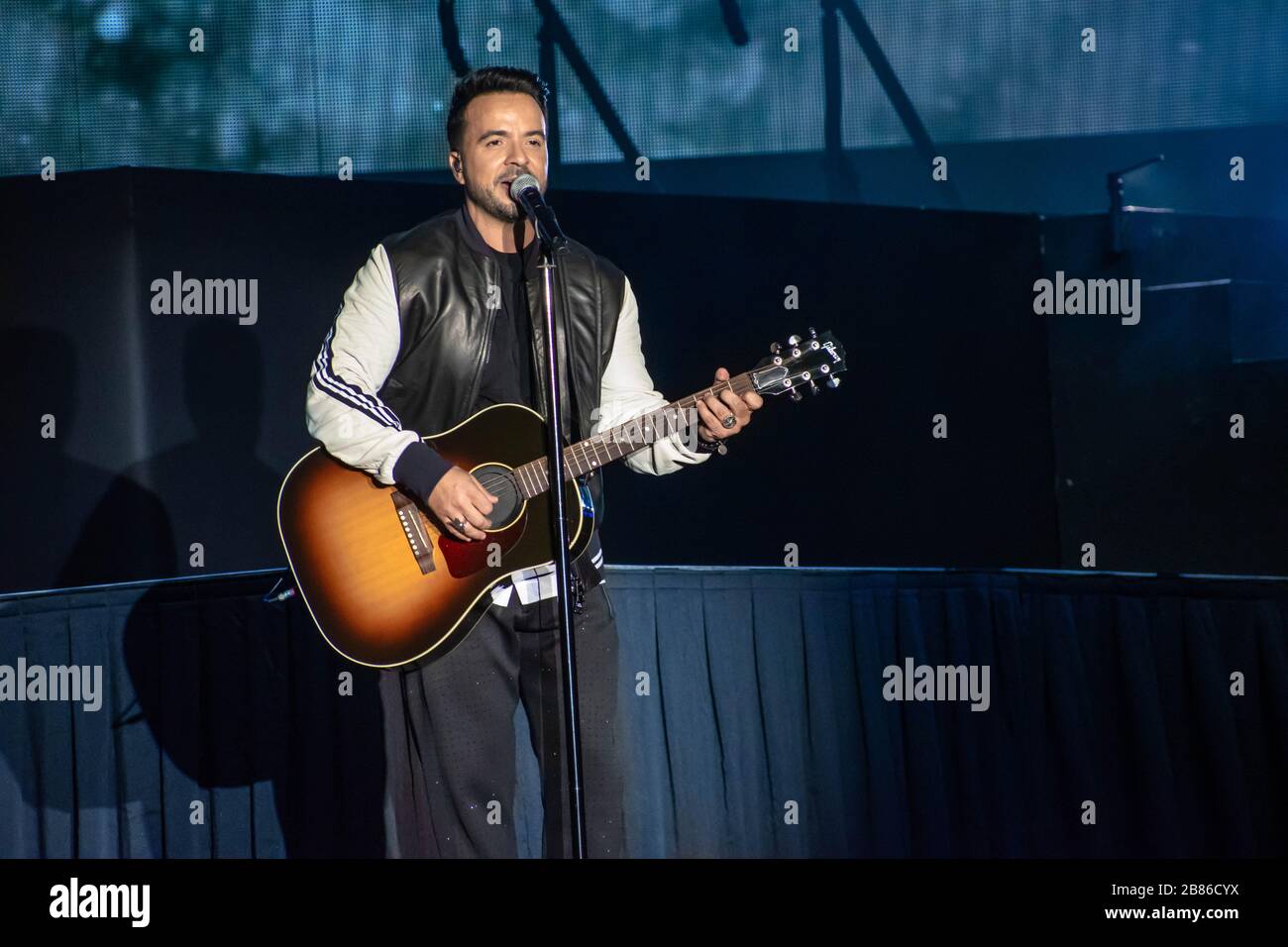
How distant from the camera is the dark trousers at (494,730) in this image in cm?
273

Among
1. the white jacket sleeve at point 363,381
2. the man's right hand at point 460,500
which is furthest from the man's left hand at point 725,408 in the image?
the white jacket sleeve at point 363,381

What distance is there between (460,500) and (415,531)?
213mm

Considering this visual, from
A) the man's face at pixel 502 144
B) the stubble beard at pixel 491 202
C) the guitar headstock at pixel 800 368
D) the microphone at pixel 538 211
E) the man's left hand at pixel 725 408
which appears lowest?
the man's left hand at pixel 725 408

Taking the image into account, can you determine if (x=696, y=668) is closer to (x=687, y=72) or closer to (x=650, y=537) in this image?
(x=650, y=537)

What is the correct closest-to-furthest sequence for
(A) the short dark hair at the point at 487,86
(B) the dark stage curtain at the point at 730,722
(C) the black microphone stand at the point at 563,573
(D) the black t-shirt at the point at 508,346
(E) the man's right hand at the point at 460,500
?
(C) the black microphone stand at the point at 563,573 → (E) the man's right hand at the point at 460,500 → (A) the short dark hair at the point at 487,86 → (D) the black t-shirt at the point at 508,346 → (B) the dark stage curtain at the point at 730,722

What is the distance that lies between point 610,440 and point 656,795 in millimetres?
1507

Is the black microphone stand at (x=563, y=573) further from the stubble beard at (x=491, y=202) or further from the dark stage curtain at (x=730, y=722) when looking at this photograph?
the dark stage curtain at (x=730, y=722)

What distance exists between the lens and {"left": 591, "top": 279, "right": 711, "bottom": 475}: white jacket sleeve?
9.35 ft

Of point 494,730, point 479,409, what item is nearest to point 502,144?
point 479,409

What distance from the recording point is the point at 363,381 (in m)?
2.75

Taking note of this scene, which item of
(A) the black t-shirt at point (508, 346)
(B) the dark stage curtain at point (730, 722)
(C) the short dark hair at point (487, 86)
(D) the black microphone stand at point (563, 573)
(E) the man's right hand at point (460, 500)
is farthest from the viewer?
(B) the dark stage curtain at point (730, 722)

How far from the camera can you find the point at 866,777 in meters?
3.79

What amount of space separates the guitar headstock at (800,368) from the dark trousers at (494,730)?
546 millimetres
